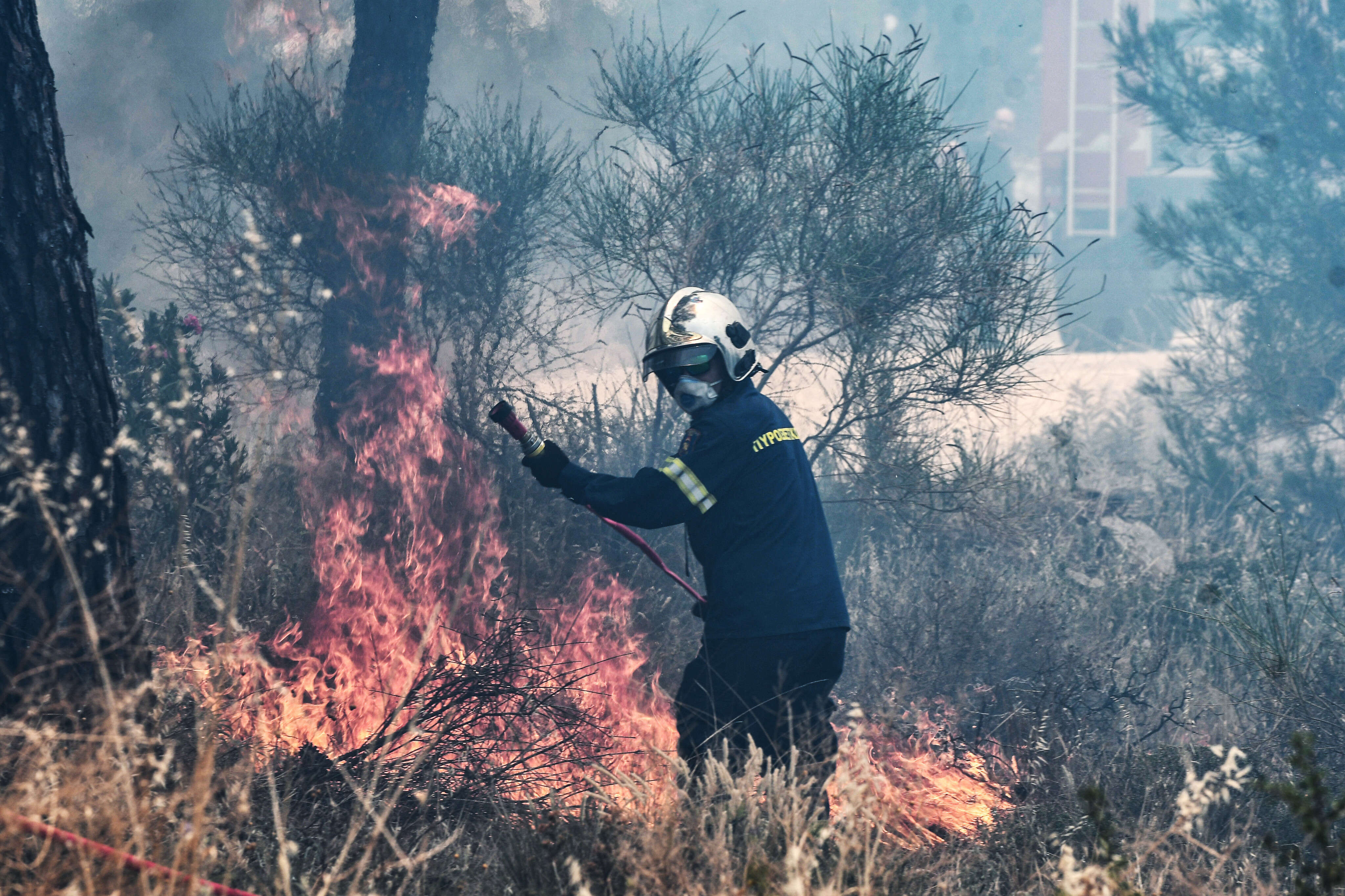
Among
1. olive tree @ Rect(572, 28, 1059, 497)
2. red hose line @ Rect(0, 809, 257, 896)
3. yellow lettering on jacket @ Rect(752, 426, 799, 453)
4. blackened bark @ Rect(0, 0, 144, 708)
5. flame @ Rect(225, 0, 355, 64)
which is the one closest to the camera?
red hose line @ Rect(0, 809, 257, 896)

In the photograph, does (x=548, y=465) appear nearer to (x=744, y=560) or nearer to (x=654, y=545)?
(x=744, y=560)

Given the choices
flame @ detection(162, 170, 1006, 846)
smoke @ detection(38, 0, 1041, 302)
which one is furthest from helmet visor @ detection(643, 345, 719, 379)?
smoke @ detection(38, 0, 1041, 302)

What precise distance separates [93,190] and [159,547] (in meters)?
16.5

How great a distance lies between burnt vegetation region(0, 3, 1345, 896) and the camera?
2570 mm

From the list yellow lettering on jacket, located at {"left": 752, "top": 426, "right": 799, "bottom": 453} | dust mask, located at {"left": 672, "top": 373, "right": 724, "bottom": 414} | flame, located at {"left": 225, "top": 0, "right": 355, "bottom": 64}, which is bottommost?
yellow lettering on jacket, located at {"left": 752, "top": 426, "right": 799, "bottom": 453}

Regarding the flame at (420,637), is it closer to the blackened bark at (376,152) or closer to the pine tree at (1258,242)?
the blackened bark at (376,152)

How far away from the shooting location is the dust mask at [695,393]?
3.92 m

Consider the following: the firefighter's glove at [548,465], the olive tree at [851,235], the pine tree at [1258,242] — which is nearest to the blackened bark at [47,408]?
the firefighter's glove at [548,465]

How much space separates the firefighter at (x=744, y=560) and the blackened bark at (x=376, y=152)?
429cm

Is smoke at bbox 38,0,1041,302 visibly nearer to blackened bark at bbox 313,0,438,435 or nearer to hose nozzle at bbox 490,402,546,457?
blackened bark at bbox 313,0,438,435

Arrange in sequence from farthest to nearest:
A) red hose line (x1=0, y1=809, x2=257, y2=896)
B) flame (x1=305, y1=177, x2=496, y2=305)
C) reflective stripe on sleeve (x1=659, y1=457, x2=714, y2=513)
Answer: flame (x1=305, y1=177, x2=496, y2=305) → reflective stripe on sleeve (x1=659, y1=457, x2=714, y2=513) → red hose line (x1=0, y1=809, x2=257, y2=896)

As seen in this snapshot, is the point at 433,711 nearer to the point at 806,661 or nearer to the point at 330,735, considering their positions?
the point at 330,735

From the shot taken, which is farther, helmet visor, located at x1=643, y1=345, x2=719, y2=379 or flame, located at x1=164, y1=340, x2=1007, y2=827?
flame, located at x1=164, y1=340, x2=1007, y2=827

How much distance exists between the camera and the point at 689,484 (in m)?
3.61
